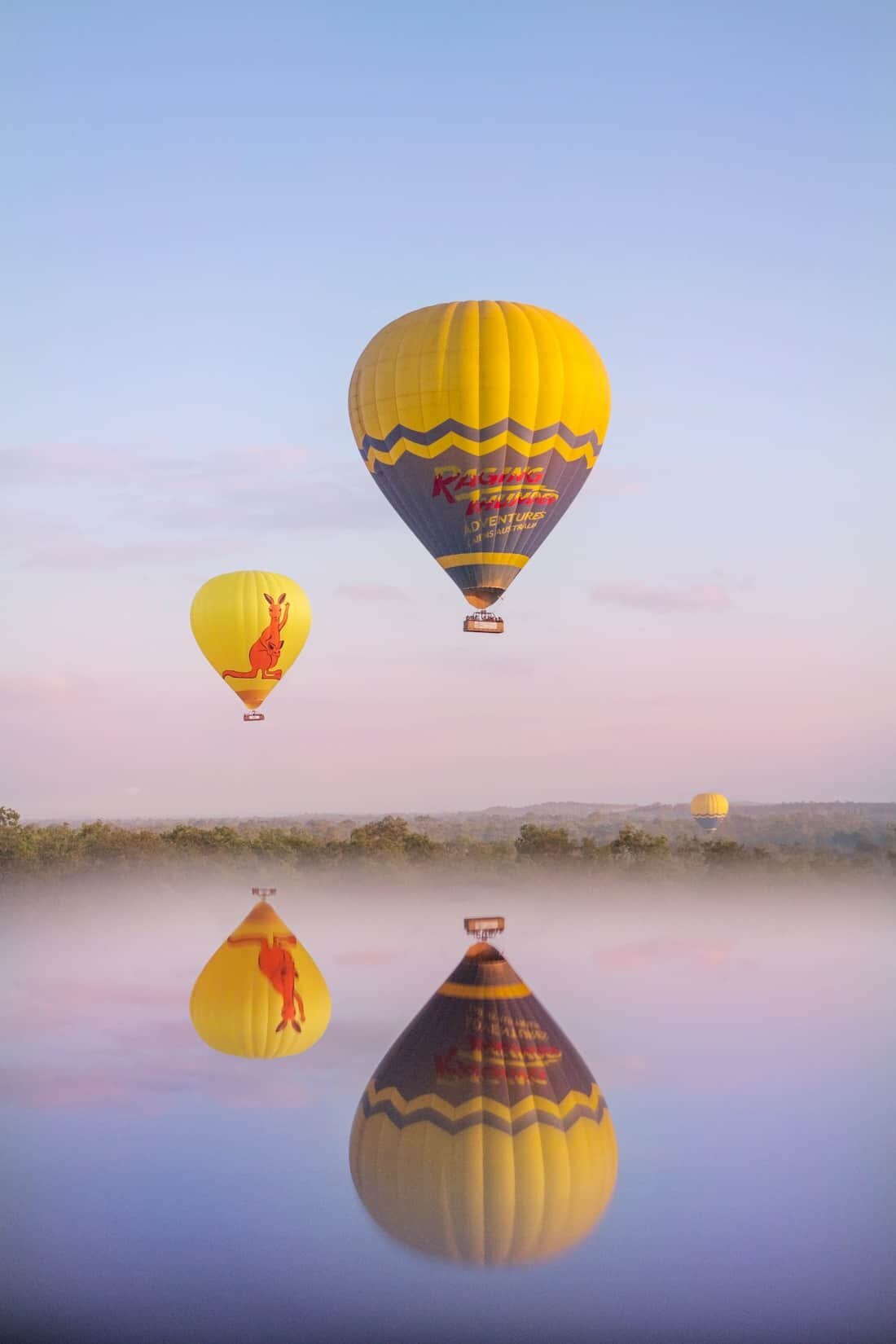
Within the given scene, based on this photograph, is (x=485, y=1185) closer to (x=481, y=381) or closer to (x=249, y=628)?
(x=481, y=381)

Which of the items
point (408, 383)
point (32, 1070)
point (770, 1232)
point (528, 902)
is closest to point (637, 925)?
point (528, 902)

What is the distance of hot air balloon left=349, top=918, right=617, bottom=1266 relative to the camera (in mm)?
13430

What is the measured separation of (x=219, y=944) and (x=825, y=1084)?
66.2 ft

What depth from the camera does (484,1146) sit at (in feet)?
51.3

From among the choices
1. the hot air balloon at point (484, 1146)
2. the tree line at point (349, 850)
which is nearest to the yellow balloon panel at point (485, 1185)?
the hot air balloon at point (484, 1146)

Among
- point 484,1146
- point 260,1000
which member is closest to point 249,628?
point 260,1000

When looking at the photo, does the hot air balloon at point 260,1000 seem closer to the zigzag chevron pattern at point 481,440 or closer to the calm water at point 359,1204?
the calm water at point 359,1204

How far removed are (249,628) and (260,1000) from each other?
18.5m

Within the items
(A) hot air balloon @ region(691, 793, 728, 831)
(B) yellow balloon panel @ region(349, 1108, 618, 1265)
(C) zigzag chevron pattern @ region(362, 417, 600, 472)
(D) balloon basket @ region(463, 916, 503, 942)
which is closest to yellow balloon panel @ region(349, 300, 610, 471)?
(C) zigzag chevron pattern @ region(362, 417, 600, 472)

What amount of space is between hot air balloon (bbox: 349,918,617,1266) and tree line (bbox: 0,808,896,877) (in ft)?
108

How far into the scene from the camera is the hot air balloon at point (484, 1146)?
13.4 m

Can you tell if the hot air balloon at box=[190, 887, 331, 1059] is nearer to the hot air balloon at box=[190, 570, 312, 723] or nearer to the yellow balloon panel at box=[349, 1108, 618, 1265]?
the yellow balloon panel at box=[349, 1108, 618, 1265]

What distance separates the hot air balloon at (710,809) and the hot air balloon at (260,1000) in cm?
4775

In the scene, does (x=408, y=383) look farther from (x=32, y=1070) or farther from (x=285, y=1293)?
(x=285, y=1293)
